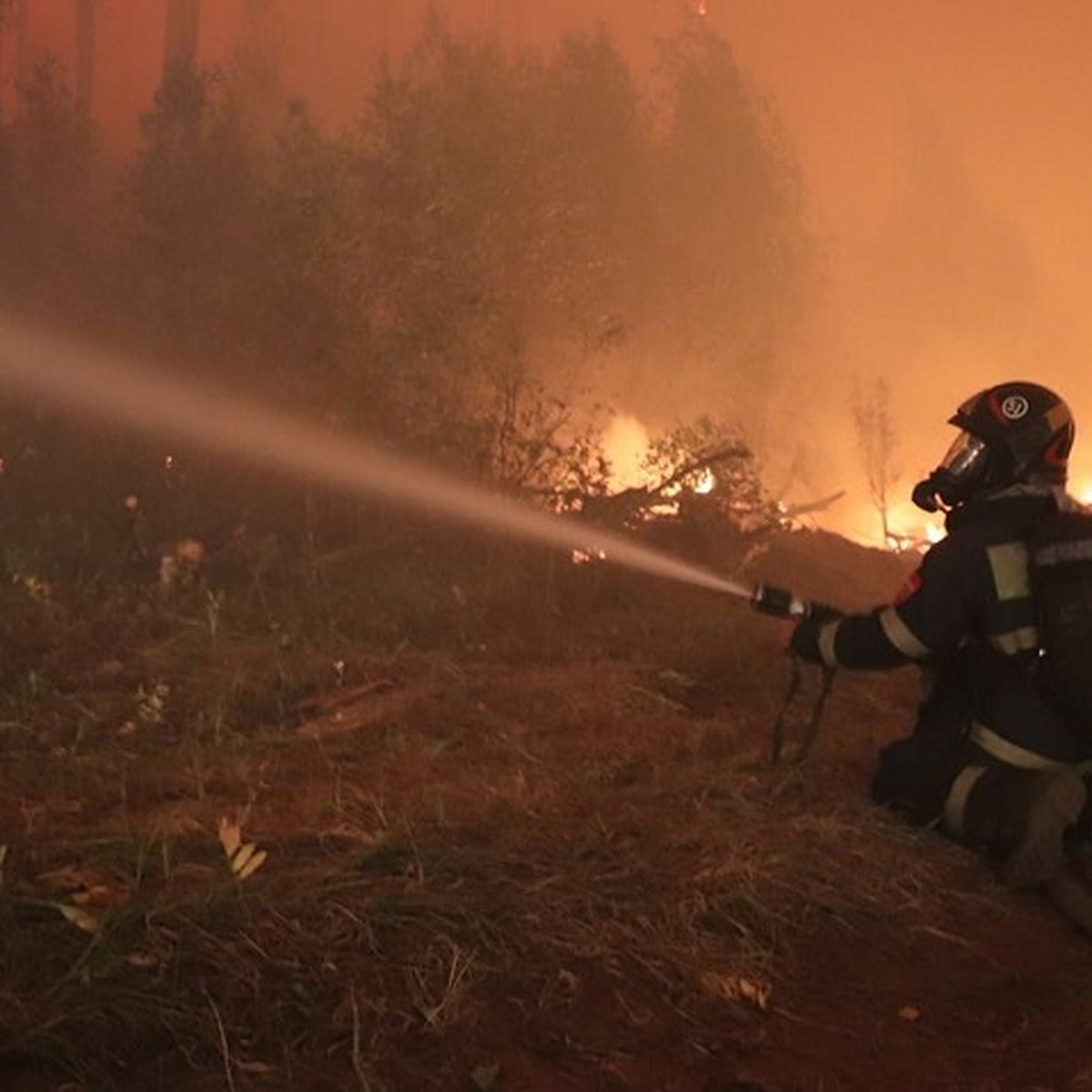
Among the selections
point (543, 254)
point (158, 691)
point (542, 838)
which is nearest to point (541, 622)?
point (158, 691)

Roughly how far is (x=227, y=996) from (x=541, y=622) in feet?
20.2

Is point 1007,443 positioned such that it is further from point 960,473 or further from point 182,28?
point 182,28

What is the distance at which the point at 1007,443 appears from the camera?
457 cm

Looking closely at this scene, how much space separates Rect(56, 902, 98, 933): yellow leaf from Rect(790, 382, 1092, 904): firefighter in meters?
2.80

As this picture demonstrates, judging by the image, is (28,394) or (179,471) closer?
(179,471)

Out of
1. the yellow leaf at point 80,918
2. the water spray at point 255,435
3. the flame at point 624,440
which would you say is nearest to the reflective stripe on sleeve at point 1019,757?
the yellow leaf at point 80,918

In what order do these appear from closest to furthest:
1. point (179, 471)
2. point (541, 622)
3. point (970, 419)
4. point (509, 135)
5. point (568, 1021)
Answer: point (568, 1021)
point (970, 419)
point (541, 622)
point (179, 471)
point (509, 135)

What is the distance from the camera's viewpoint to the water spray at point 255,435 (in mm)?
10812

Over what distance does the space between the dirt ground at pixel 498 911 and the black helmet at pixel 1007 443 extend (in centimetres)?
136

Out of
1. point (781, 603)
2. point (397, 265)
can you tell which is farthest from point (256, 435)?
point (781, 603)

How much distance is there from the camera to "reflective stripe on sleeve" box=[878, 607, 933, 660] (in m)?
4.41

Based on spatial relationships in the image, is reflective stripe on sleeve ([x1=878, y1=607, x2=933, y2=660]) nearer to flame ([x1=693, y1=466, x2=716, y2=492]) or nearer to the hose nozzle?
the hose nozzle

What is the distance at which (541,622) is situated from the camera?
8930 millimetres

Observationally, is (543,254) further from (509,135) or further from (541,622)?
(541,622)
